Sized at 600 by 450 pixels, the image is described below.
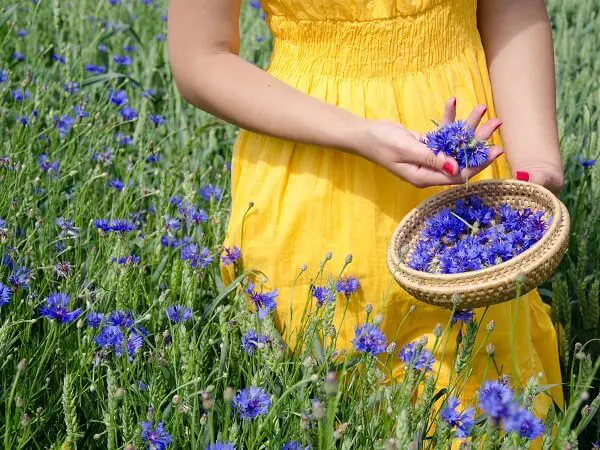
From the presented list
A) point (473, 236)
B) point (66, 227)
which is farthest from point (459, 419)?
point (66, 227)

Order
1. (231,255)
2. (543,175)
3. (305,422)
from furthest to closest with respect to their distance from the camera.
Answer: (231,255) < (543,175) < (305,422)

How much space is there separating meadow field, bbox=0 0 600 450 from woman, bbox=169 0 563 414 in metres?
0.06

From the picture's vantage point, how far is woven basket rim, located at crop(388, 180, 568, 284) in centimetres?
130

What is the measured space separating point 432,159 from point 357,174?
23 cm

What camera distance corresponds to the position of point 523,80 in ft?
5.60

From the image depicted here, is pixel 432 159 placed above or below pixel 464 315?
above

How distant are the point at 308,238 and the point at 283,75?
284 millimetres

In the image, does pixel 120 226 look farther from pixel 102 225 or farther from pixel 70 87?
pixel 70 87

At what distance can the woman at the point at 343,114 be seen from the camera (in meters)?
1.60

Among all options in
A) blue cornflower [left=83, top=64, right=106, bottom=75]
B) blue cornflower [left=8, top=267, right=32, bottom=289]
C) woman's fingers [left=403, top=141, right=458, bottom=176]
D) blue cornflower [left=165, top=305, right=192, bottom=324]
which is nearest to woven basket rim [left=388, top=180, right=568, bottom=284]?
woman's fingers [left=403, top=141, right=458, bottom=176]

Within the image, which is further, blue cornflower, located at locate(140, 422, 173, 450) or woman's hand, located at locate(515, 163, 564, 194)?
woman's hand, located at locate(515, 163, 564, 194)

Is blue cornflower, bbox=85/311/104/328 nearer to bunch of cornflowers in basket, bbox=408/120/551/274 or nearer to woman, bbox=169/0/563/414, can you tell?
woman, bbox=169/0/563/414

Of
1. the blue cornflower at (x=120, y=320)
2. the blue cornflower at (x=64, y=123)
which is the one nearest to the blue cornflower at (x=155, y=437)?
the blue cornflower at (x=120, y=320)

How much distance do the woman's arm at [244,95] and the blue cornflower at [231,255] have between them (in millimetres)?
233
